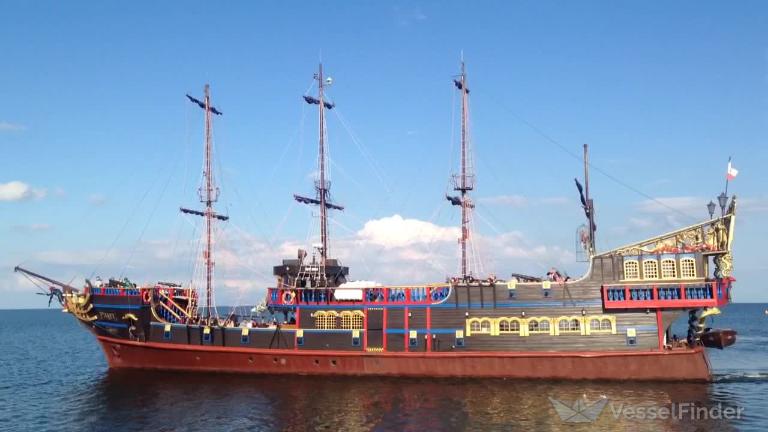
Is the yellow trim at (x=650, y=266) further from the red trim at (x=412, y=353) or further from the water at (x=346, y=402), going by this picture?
the water at (x=346, y=402)

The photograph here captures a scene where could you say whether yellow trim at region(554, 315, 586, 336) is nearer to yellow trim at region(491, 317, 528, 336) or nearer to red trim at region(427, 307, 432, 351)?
yellow trim at region(491, 317, 528, 336)

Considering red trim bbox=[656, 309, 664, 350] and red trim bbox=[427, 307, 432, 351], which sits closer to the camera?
red trim bbox=[656, 309, 664, 350]

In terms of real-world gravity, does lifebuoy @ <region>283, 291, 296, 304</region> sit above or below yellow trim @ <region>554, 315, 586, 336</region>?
above

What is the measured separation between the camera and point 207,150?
44844 millimetres

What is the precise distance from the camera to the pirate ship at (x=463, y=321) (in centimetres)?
3250

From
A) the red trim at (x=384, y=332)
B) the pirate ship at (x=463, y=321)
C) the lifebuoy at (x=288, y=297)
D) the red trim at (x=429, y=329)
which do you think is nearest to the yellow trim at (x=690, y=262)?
the pirate ship at (x=463, y=321)

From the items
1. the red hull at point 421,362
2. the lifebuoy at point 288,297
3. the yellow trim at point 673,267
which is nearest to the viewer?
the red hull at point 421,362

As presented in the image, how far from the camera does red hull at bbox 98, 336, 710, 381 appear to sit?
1273 inches

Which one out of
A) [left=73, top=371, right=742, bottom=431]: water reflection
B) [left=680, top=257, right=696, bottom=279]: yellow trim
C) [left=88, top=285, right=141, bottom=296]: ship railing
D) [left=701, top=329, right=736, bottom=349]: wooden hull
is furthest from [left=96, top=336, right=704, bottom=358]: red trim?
[left=680, top=257, right=696, bottom=279]: yellow trim

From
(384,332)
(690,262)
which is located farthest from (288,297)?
(690,262)

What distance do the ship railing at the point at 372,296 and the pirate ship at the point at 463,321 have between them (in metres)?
0.07

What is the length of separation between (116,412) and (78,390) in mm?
8308

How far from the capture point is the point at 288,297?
3800 centimetres

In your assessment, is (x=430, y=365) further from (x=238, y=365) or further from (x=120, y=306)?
(x=120, y=306)
